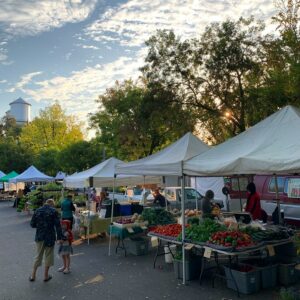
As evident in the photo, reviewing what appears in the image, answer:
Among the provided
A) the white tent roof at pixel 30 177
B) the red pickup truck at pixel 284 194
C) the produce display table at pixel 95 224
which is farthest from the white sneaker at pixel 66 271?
the white tent roof at pixel 30 177

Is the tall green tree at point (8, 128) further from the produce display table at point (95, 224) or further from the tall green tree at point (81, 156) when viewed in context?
the produce display table at point (95, 224)

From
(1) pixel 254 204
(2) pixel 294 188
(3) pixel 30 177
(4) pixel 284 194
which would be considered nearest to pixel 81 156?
(3) pixel 30 177

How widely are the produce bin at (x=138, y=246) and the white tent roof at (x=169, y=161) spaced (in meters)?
2.09

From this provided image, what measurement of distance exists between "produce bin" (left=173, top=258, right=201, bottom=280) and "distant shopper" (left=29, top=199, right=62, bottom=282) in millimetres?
2723

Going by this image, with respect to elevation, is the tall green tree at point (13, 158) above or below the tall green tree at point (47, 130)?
below

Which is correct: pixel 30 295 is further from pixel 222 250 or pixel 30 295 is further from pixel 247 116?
pixel 247 116

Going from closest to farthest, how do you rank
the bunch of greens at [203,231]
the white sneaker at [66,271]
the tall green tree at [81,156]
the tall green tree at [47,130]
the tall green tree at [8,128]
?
1. the bunch of greens at [203,231]
2. the white sneaker at [66,271]
3. the tall green tree at [81,156]
4. the tall green tree at [47,130]
5. the tall green tree at [8,128]

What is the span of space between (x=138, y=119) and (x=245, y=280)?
19.8 m

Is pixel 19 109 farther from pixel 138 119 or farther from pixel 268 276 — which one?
pixel 268 276

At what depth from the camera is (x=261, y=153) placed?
649 centimetres

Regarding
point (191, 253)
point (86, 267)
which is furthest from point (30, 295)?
point (191, 253)

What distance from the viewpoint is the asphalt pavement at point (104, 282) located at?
711 cm

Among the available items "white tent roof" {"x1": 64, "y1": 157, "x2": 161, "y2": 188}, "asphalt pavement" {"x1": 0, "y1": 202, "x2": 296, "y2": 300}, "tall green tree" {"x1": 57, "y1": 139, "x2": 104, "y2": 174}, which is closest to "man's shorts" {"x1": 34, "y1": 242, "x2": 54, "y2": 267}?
"asphalt pavement" {"x1": 0, "y1": 202, "x2": 296, "y2": 300}

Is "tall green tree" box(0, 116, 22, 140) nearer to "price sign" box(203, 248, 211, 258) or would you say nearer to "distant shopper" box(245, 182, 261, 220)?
"distant shopper" box(245, 182, 261, 220)
